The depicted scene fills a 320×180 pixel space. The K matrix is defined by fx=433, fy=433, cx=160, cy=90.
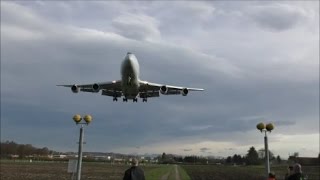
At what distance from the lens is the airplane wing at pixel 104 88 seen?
48.0 meters

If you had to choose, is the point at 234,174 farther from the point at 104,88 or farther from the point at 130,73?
the point at 130,73

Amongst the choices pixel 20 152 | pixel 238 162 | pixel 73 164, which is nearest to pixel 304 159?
pixel 238 162

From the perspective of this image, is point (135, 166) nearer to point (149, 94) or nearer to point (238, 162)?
point (149, 94)

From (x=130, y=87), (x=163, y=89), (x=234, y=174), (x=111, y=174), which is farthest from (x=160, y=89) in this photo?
(x=234, y=174)

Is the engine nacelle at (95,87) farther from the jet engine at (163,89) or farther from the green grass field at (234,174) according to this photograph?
the green grass field at (234,174)

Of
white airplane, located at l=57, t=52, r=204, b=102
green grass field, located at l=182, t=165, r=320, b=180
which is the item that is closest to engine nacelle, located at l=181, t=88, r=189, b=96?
white airplane, located at l=57, t=52, r=204, b=102

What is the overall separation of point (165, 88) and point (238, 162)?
150660 millimetres

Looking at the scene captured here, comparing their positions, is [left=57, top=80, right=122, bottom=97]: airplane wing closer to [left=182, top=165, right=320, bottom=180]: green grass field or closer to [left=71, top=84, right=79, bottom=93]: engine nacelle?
[left=71, top=84, right=79, bottom=93]: engine nacelle

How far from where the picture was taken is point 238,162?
19162 cm

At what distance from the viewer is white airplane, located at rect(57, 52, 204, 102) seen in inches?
1683

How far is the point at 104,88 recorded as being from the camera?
165ft

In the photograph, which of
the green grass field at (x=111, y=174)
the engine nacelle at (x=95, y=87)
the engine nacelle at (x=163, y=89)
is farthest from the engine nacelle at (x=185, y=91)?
the green grass field at (x=111, y=174)

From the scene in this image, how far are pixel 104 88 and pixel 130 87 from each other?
6689 millimetres

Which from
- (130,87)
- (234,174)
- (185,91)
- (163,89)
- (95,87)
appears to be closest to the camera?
(130,87)
